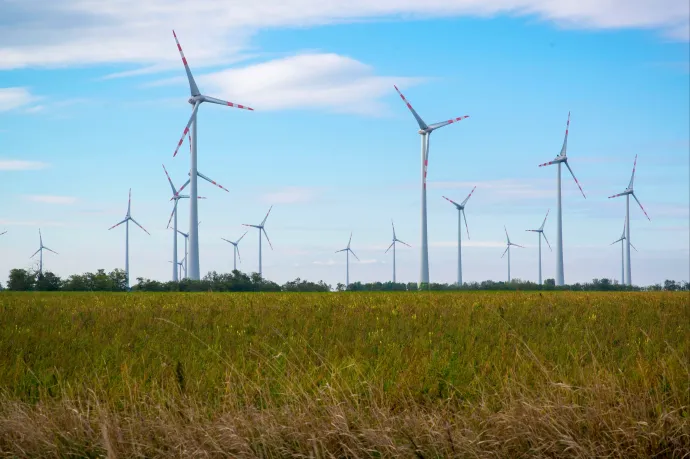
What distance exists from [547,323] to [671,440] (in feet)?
37.8

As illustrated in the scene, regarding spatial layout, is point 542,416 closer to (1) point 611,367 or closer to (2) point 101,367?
(1) point 611,367

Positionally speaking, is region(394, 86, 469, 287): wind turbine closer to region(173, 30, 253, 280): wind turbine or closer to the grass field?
region(173, 30, 253, 280): wind turbine

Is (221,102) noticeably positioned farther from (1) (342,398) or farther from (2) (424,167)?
(1) (342,398)

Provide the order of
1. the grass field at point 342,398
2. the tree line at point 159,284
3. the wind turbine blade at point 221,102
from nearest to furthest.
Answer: the grass field at point 342,398, the tree line at point 159,284, the wind turbine blade at point 221,102

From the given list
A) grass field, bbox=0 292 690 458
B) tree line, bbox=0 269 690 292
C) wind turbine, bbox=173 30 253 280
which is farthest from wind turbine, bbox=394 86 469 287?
grass field, bbox=0 292 690 458

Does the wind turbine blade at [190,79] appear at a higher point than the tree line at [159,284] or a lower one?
higher

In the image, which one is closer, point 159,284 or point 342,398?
point 342,398

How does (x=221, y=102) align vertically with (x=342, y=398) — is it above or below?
above

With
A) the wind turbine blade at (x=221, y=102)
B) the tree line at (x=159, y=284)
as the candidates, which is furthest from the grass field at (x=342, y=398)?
the wind turbine blade at (x=221, y=102)

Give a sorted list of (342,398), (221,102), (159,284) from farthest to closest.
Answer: (221,102) < (159,284) < (342,398)

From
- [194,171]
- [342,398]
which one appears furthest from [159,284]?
[342,398]

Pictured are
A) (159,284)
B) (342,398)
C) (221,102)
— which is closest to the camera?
(342,398)

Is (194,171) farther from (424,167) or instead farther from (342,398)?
(342,398)

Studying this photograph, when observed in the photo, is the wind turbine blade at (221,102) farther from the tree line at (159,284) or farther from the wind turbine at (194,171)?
the tree line at (159,284)
